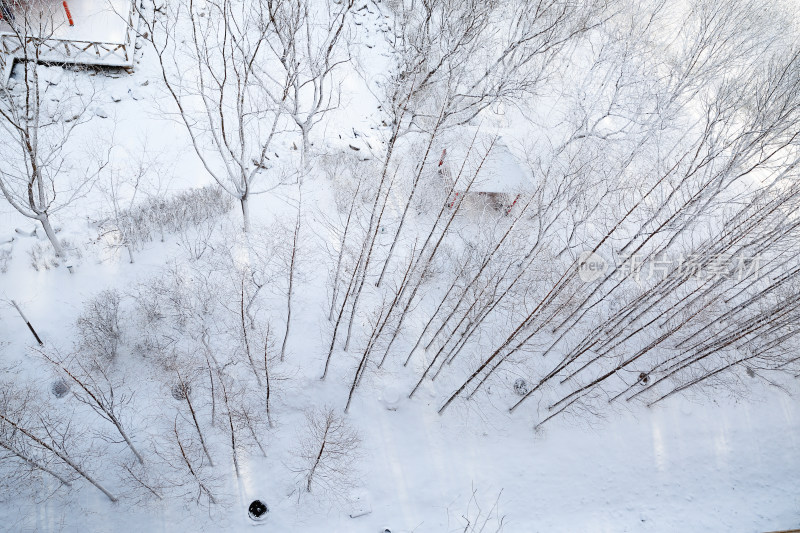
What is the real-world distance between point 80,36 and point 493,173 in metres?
18.9

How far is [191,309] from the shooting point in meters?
13.2

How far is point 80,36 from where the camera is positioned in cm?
1811

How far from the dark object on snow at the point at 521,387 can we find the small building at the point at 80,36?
2048cm

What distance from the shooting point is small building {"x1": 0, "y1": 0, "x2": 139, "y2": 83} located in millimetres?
16938

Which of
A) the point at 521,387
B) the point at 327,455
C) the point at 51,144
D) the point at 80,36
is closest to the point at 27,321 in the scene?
the point at 51,144

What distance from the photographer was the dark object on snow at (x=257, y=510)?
11.0 m

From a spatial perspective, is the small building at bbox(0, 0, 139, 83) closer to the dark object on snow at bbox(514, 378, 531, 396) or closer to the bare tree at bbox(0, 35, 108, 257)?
the bare tree at bbox(0, 35, 108, 257)

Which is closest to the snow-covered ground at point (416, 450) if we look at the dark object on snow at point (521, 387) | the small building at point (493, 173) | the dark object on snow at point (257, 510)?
the dark object on snow at point (257, 510)

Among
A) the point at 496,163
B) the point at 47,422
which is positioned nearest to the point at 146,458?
the point at 47,422

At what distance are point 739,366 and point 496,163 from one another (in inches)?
487

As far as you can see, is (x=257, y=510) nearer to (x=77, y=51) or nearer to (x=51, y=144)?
(x=51, y=144)

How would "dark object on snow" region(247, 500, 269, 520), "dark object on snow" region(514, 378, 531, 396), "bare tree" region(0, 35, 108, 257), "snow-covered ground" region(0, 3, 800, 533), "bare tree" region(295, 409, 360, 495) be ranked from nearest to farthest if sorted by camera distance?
"dark object on snow" region(247, 500, 269, 520) < "snow-covered ground" region(0, 3, 800, 533) < "bare tree" region(295, 409, 360, 495) < "dark object on snow" region(514, 378, 531, 396) < "bare tree" region(0, 35, 108, 257)

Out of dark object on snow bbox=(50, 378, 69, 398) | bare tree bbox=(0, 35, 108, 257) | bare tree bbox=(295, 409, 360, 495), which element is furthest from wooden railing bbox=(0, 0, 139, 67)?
bare tree bbox=(295, 409, 360, 495)

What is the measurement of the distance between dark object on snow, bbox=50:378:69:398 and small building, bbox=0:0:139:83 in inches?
526
